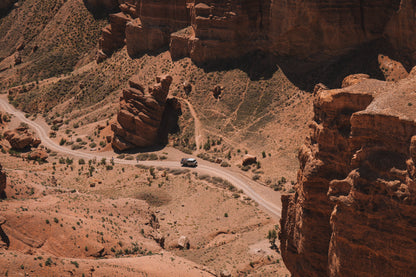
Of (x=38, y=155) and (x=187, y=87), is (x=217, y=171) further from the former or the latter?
(x=38, y=155)

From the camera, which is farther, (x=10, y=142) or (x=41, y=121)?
(x=41, y=121)

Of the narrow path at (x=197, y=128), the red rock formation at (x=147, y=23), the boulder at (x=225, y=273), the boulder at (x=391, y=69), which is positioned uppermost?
the red rock formation at (x=147, y=23)

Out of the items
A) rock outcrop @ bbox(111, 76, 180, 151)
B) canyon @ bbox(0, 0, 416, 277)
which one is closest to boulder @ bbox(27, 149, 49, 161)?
canyon @ bbox(0, 0, 416, 277)

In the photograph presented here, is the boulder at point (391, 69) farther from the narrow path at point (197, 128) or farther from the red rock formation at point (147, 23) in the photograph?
the red rock formation at point (147, 23)

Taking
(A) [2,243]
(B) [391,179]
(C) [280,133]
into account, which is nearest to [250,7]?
(C) [280,133]

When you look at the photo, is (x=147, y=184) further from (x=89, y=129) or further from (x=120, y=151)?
(x=89, y=129)

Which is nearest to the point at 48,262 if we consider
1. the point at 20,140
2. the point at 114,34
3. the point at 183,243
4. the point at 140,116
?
the point at 183,243

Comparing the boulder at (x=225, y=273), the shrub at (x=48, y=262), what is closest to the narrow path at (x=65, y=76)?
the boulder at (x=225, y=273)
